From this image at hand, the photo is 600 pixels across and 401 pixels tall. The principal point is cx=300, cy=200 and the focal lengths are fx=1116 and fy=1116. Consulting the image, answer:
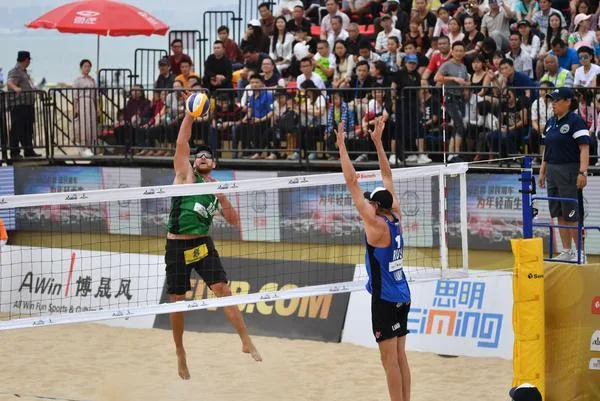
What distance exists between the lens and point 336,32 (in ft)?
52.7

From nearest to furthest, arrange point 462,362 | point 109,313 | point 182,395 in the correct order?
1. point 109,313
2. point 182,395
3. point 462,362

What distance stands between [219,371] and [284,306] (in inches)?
71.1

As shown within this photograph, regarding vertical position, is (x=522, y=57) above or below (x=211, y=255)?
above

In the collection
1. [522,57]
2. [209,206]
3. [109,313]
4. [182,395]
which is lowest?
[182,395]

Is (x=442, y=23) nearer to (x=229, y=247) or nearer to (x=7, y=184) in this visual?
(x=229, y=247)

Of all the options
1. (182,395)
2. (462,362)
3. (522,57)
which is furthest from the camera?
(522,57)

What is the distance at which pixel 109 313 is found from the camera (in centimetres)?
941

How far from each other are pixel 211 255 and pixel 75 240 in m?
5.60

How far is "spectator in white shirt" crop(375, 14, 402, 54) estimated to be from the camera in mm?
15336

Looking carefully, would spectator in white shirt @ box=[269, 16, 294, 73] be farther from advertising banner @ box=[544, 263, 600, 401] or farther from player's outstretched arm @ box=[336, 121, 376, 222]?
player's outstretched arm @ box=[336, 121, 376, 222]

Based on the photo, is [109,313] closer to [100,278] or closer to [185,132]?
[185,132]

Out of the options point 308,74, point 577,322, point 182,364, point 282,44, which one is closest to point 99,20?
point 282,44

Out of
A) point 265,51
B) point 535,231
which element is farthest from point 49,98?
point 535,231

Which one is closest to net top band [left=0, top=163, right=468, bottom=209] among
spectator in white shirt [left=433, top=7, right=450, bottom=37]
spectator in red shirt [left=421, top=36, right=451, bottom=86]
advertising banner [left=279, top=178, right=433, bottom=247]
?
advertising banner [left=279, top=178, right=433, bottom=247]
